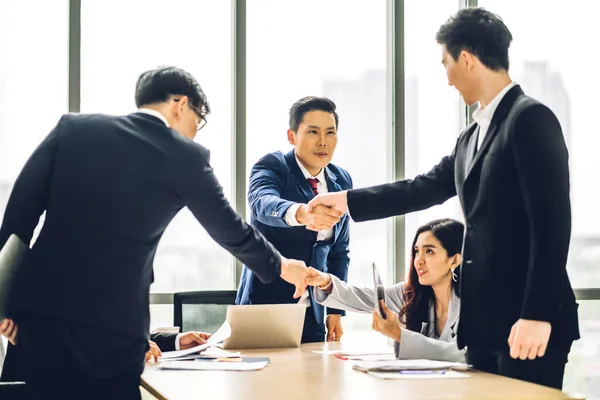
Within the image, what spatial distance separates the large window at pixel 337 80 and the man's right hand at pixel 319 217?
6.30 ft

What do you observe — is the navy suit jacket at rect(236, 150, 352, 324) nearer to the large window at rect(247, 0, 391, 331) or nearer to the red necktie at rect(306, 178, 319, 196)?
the red necktie at rect(306, 178, 319, 196)

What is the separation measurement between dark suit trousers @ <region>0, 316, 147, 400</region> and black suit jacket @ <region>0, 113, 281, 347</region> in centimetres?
5

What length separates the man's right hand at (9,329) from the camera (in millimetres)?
1967

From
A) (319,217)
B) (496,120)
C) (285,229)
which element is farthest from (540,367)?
(285,229)

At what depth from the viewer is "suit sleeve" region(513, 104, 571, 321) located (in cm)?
200

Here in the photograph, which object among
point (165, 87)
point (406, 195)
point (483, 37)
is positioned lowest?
point (406, 195)

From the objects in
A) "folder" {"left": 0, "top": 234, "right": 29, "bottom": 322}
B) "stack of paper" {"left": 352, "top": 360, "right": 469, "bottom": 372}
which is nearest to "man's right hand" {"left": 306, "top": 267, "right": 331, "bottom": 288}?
"stack of paper" {"left": 352, "top": 360, "right": 469, "bottom": 372}

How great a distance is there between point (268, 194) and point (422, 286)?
75 cm

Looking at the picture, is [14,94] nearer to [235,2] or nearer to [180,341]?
[235,2]

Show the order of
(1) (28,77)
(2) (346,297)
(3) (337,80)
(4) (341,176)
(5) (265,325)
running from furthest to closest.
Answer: (3) (337,80), (1) (28,77), (4) (341,176), (2) (346,297), (5) (265,325)

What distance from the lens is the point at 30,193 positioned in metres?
1.97

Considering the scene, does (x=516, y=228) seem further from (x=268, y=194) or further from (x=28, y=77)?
(x=28, y=77)

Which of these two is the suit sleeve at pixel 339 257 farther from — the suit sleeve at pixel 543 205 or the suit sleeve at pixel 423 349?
the suit sleeve at pixel 543 205

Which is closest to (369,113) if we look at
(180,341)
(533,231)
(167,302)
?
(167,302)
